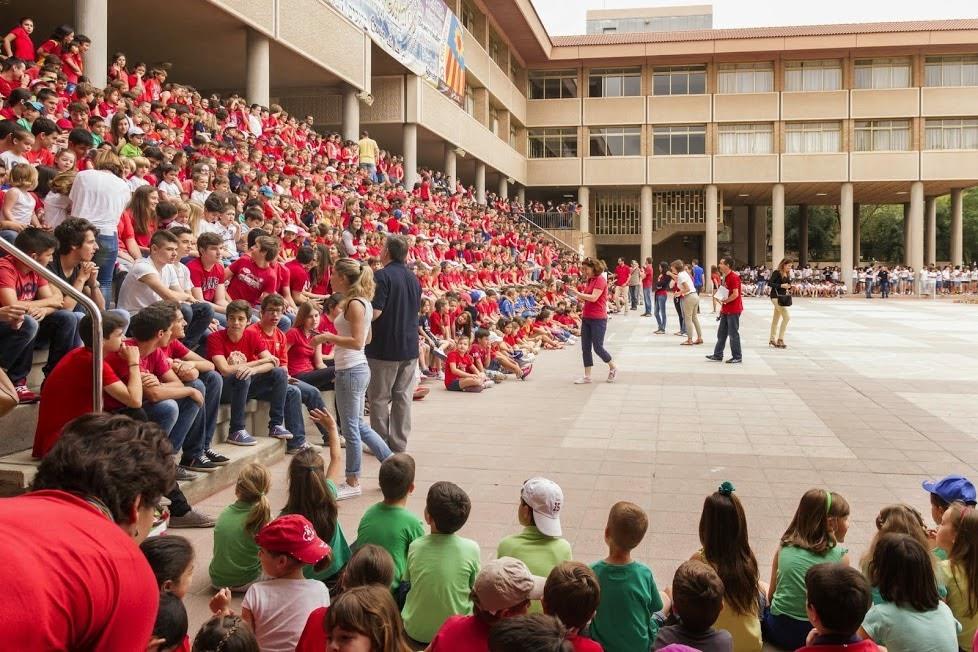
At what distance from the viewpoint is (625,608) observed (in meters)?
3.50

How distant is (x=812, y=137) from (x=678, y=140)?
7.56 m

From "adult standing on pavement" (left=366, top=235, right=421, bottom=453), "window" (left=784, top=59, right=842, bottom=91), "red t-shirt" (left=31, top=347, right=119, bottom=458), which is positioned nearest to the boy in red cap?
"red t-shirt" (left=31, top=347, right=119, bottom=458)

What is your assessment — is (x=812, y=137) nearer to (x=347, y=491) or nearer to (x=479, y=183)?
(x=479, y=183)

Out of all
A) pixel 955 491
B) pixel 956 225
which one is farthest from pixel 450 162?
pixel 956 225

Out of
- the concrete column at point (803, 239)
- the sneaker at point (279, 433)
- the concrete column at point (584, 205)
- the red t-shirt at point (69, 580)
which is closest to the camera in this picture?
the red t-shirt at point (69, 580)

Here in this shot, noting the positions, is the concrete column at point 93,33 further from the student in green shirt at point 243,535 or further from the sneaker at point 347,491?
the student in green shirt at point 243,535

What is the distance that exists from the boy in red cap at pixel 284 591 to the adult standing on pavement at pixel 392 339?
3.50 meters

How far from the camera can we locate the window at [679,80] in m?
47.7

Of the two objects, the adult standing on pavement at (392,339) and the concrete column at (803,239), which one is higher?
the concrete column at (803,239)

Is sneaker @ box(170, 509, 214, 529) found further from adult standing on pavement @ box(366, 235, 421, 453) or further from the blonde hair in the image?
adult standing on pavement @ box(366, 235, 421, 453)

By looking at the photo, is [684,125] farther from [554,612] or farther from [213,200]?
[554,612]

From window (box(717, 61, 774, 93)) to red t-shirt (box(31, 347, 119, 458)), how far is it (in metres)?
47.4

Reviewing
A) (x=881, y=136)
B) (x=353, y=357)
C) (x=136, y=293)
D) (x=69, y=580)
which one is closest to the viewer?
(x=69, y=580)

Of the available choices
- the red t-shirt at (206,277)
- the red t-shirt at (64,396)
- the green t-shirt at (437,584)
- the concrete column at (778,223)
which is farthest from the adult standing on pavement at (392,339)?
the concrete column at (778,223)
